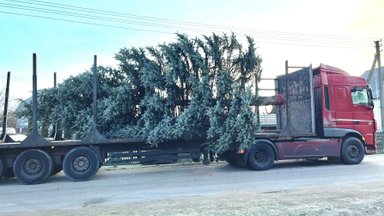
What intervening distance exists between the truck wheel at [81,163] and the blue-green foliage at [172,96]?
35.3 inches

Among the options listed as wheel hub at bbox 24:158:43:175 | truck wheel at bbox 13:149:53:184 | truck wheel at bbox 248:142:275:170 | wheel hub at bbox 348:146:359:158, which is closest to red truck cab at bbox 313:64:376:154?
wheel hub at bbox 348:146:359:158

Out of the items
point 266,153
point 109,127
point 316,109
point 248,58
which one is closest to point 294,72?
point 316,109

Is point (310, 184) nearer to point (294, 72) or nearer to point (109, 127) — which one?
point (294, 72)

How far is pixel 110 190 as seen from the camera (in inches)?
362

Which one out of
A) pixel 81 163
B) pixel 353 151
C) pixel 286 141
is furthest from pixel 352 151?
pixel 81 163

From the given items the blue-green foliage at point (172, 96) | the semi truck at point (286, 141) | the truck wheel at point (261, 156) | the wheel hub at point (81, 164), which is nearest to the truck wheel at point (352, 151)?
the semi truck at point (286, 141)

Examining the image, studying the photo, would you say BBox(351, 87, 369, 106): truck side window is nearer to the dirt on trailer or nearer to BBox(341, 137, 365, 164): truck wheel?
BBox(341, 137, 365, 164): truck wheel

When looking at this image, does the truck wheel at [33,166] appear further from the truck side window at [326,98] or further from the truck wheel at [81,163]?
the truck side window at [326,98]

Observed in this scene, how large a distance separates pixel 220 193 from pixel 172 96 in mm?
4463

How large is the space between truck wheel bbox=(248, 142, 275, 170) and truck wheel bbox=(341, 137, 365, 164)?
304 centimetres

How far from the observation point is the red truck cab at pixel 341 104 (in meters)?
13.3

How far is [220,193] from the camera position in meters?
8.19

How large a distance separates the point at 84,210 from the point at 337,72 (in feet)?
35.6

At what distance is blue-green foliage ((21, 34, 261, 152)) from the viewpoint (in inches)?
443
